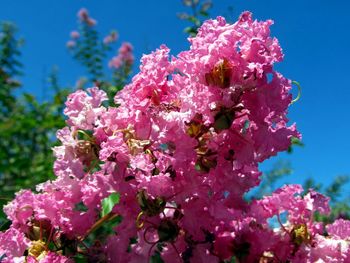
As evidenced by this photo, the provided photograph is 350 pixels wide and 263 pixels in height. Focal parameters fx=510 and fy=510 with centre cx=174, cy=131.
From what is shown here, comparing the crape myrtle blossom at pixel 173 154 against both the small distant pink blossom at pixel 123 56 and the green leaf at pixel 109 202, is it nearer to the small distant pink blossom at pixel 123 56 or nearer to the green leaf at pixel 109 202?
the green leaf at pixel 109 202

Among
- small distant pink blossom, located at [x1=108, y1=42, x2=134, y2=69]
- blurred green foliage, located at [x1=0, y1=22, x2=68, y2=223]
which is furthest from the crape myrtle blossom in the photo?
small distant pink blossom, located at [x1=108, y1=42, x2=134, y2=69]

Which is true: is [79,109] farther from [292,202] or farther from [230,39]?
[292,202]

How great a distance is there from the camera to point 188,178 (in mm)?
1063

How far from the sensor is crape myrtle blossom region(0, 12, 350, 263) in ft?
3.42

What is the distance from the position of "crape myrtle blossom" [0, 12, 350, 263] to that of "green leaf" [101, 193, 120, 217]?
0.05ft

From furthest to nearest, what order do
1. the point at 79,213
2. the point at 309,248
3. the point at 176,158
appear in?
the point at 309,248, the point at 79,213, the point at 176,158

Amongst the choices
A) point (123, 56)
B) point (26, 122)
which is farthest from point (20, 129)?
point (123, 56)

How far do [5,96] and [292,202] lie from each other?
2570 millimetres

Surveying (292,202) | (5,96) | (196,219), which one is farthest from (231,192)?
(5,96)

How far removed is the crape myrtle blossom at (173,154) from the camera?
1043 mm

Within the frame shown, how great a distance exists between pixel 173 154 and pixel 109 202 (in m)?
0.19

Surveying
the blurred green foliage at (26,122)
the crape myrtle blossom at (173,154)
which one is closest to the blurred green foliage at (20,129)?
the blurred green foliage at (26,122)

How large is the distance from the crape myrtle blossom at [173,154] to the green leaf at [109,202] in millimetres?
14

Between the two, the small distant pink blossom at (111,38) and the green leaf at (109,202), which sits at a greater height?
the small distant pink blossom at (111,38)
